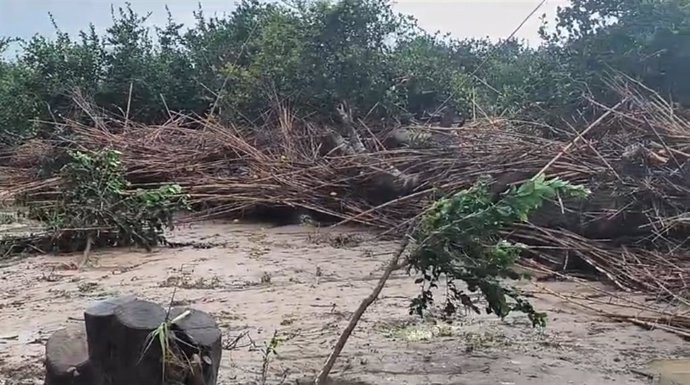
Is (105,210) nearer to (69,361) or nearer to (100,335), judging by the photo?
(69,361)

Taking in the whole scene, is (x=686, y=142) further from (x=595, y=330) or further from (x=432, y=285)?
(x=432, y=285)

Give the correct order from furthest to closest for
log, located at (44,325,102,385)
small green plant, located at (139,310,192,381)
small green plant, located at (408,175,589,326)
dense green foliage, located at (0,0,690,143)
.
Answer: dense green foliage, located at (0,0,690,143), small green plant, located at (408,175,589,326), log, located at (44,325,102,385), small green plant, located at (139,310,192,381)

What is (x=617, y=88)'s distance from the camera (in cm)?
740

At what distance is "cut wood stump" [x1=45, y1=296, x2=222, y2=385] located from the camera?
2594mm

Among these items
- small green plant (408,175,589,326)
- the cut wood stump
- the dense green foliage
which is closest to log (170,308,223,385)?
the cut wood stump

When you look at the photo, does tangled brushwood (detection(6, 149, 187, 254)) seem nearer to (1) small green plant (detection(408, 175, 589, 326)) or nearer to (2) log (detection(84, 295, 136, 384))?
(1) small green plant (detection(408, 175, 589, 326))

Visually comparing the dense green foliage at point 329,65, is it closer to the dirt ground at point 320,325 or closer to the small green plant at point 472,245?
the dirt ground at point 320,325

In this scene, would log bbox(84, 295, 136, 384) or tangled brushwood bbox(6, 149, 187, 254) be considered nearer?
log bbox(84, 295, 136, 384)

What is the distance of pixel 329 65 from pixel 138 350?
7752 mm

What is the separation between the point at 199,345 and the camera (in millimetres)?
2705

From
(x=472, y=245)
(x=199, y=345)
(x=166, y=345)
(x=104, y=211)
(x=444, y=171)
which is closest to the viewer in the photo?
(x=166, y=345)

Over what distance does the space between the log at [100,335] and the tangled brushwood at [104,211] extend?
444 centimetres

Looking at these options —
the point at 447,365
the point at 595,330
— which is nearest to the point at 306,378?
the point at 447,365

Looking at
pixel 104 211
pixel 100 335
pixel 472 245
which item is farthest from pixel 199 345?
pixel 104 211
